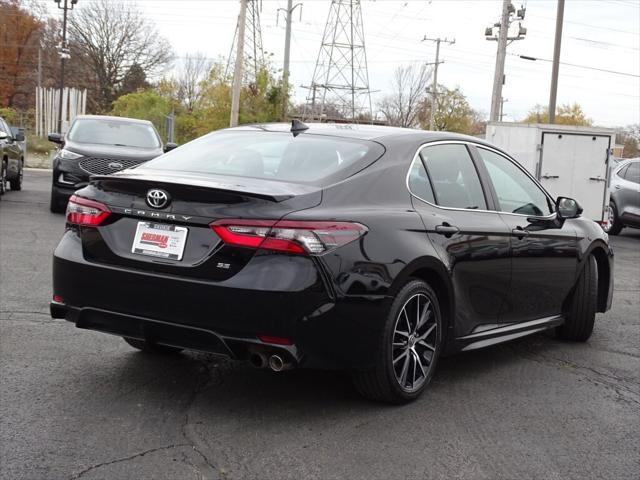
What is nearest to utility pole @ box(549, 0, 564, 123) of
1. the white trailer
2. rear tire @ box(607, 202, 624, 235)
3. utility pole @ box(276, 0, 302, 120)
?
utility pole @ box(276, 0, 302, 120)

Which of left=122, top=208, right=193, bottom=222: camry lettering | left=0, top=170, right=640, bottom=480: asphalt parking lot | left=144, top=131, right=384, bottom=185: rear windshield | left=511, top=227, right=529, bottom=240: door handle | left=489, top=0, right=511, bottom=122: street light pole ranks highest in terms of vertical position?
left=489, top=0, right=511, bottom=122: street light pole

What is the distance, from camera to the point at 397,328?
14.6 feet

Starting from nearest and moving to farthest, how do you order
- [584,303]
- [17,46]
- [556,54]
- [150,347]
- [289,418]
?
1. [289,418]
2. [150,347]
3. [584,303]
4. [556,54]
5. [17,46]

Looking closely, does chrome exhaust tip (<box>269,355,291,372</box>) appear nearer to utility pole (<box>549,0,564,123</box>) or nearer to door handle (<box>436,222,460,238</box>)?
door handle (<box>436,222,460,238</box>)

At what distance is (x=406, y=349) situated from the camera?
4531 mm

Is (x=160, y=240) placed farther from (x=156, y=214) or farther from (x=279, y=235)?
(x=279, y=235)

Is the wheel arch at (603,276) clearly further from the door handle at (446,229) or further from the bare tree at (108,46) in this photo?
the bare tree at (108,46)

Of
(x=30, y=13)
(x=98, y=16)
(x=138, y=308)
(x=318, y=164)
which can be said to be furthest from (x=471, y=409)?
(x=30, y=13)

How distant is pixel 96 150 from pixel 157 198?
10109 mm

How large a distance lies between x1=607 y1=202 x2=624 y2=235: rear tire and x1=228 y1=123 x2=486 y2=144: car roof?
44.3 feet

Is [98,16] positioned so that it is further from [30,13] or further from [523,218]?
[523,218]

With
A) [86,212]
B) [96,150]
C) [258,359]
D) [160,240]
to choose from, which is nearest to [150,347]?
[86,212]

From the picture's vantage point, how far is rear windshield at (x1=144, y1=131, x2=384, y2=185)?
4.46 meters

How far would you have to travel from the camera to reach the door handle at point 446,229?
470 cm
